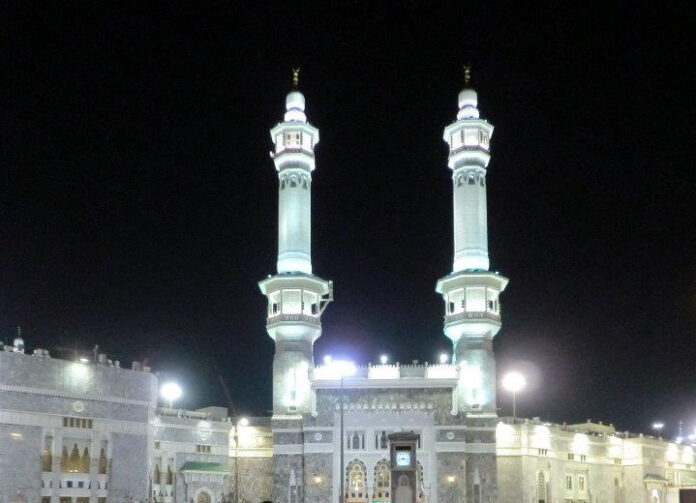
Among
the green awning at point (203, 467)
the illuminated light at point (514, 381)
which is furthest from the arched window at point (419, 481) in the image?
the green awning at point (203, 467)

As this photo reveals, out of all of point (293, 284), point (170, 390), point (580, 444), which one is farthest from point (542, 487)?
point (170, 390)

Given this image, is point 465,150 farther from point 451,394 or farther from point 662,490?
point 662,490

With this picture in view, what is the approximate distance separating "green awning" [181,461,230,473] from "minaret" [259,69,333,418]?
23.7ft

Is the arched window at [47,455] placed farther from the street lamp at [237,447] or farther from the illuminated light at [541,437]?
the illuminated light at [541,437]

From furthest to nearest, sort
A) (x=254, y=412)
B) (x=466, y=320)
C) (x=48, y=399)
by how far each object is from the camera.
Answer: (x=254, y=412) → (x=466, y=320) → (x=48, y=399)

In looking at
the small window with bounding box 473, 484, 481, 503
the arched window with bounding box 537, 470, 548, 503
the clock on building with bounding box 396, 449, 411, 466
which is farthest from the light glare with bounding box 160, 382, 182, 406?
the clock on building with bounding box 396, 449, 411, 466

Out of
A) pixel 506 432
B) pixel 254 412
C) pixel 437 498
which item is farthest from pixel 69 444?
pixel 254 412

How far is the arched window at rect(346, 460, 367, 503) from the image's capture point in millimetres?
73812

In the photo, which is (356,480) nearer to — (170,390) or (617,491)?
(170,390)

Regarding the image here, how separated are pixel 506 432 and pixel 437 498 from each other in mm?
12404

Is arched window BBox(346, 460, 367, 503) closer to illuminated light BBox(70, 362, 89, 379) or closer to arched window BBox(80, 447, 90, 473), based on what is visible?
arched window BBox(80, 447, 90, 473)

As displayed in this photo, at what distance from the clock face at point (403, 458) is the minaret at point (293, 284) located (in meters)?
18.1

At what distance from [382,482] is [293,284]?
17.0 m

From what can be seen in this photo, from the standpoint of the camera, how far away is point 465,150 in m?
83.0
